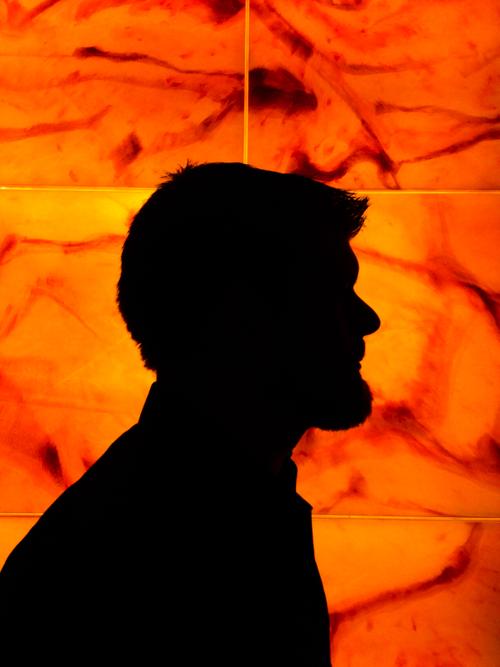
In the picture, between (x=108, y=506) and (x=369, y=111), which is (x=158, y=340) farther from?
(x=369, y=111)

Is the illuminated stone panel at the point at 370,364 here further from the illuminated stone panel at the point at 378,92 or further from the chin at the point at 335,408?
the chin at the point at 335,408

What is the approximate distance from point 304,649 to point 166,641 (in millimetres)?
119

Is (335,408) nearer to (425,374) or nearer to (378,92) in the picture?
(425,374)

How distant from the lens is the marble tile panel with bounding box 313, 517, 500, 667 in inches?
40.8

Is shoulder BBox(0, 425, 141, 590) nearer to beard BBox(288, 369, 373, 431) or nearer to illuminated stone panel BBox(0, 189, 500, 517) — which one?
beard BBox(288, 369, 373, 431)

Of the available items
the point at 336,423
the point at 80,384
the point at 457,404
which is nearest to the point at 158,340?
the point at 336,423

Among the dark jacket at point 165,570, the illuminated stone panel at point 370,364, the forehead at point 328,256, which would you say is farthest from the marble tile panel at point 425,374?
the dark jacket at point 165,570

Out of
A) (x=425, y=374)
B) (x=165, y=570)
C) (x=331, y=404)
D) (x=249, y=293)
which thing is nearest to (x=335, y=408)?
(x=331, y=404)

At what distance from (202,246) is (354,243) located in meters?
0.45

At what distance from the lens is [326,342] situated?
0.69 meters

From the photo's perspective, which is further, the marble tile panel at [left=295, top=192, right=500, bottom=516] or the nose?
the marble tile panel at [left=295, top=192, right=500, bottom=516]

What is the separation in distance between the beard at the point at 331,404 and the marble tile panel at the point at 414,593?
15.7 inches

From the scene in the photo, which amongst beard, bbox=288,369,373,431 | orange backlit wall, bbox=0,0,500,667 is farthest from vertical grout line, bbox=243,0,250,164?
beard, bbox=288,369,373,431

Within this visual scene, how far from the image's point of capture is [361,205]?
80cm
